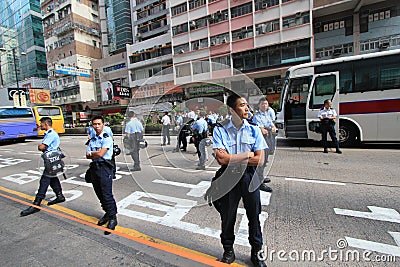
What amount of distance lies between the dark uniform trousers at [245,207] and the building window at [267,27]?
22191mm

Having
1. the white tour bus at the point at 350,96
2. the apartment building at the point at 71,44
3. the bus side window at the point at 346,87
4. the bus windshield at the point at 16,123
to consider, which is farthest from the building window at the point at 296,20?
the apartment building at the point at 71,44

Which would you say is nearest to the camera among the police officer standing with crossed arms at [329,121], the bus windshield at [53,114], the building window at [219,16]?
the police officer standing with crossed arms at [329,121]

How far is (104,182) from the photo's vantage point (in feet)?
9.33

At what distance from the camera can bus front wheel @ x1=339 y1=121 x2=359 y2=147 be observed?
7.09 m

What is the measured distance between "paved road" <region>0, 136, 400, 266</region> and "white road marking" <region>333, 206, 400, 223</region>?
12 mm

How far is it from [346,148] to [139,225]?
731cm

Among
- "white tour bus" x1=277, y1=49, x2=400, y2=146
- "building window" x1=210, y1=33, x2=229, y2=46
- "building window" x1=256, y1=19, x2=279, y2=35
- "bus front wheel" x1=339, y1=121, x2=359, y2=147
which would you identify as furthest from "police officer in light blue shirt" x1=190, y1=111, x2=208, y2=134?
"building window" x1=210, y1=33, x2=229, y2=46

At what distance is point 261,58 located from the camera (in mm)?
21266

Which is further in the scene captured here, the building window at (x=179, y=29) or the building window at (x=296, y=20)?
the building window at (x=179, y=29)

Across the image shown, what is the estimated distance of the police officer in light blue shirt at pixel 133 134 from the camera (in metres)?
4.45

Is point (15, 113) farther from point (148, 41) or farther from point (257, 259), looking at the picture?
point (148, 41)

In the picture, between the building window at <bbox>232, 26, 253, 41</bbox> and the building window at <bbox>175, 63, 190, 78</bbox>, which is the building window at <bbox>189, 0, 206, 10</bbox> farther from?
the building window at <bbox>175, 63, 190, 78</bbox>

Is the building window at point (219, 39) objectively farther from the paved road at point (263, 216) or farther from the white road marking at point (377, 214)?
the white road marking at point (377, 214)

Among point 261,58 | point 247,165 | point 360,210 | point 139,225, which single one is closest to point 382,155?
point 360,210
